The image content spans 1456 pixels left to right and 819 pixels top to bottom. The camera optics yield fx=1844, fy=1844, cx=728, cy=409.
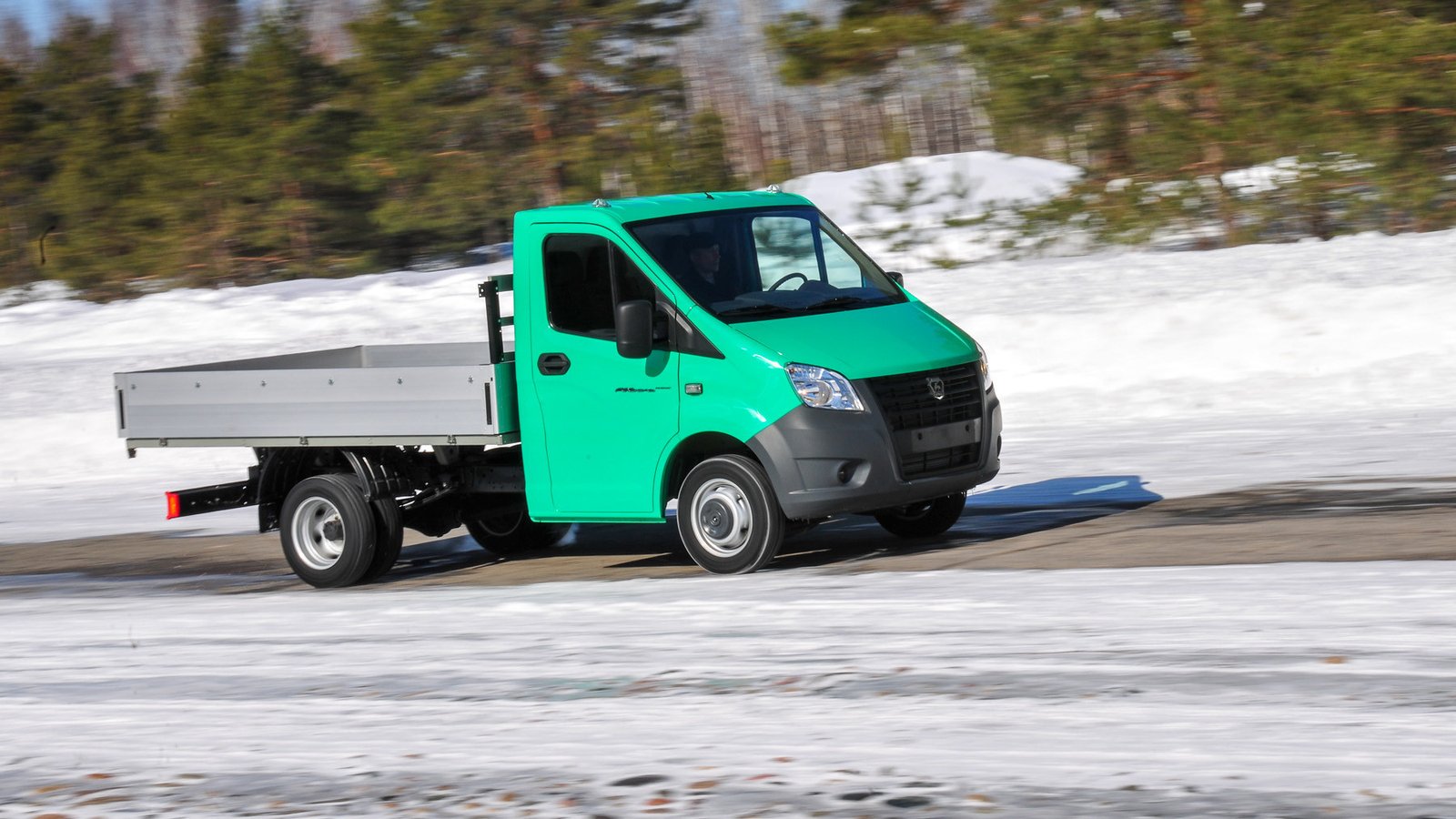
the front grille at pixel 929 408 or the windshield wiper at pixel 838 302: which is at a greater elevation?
the windshield wiper at pixel 838 302

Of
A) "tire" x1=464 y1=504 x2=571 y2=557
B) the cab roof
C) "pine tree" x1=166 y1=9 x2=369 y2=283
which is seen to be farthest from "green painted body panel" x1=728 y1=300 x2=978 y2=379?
"pine tree" x1=166 y1=9 x2=369 y2=283

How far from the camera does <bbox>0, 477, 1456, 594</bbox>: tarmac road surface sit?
9461 mm

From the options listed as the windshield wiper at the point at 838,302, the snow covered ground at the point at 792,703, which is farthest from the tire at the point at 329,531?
the windshield wiper at the point at 838,302

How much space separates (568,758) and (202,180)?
100 feet

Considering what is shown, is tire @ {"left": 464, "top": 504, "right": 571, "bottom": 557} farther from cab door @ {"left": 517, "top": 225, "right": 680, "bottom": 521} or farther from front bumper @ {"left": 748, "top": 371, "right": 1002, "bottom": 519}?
front bumper @ {"left": 748, "top": 371, "right": 1002, "bottom": 519}

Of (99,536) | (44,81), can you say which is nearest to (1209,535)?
(99,536)

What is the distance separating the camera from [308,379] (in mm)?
10812

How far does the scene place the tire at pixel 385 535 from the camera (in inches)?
431

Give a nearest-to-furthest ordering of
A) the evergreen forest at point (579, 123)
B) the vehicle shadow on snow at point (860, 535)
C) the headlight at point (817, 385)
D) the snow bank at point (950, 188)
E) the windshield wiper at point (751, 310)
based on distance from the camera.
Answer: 1. the headlight at point (817, 385)
2. the windshield wiper at point (751, 310)
3. the vehicle shadow on snow at point (860, 535)
4. the evergreen forest at point (579, 123)
5. the snow bank at point (950, 188)

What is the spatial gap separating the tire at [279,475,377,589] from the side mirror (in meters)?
2.22

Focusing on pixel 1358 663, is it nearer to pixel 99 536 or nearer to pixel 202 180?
pixel 99 536

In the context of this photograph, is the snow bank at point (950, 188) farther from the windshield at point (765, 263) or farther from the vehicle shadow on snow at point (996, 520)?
the windshield at point (765, 263)

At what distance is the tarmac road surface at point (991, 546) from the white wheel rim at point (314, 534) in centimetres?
33

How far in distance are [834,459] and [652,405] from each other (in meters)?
1.08
